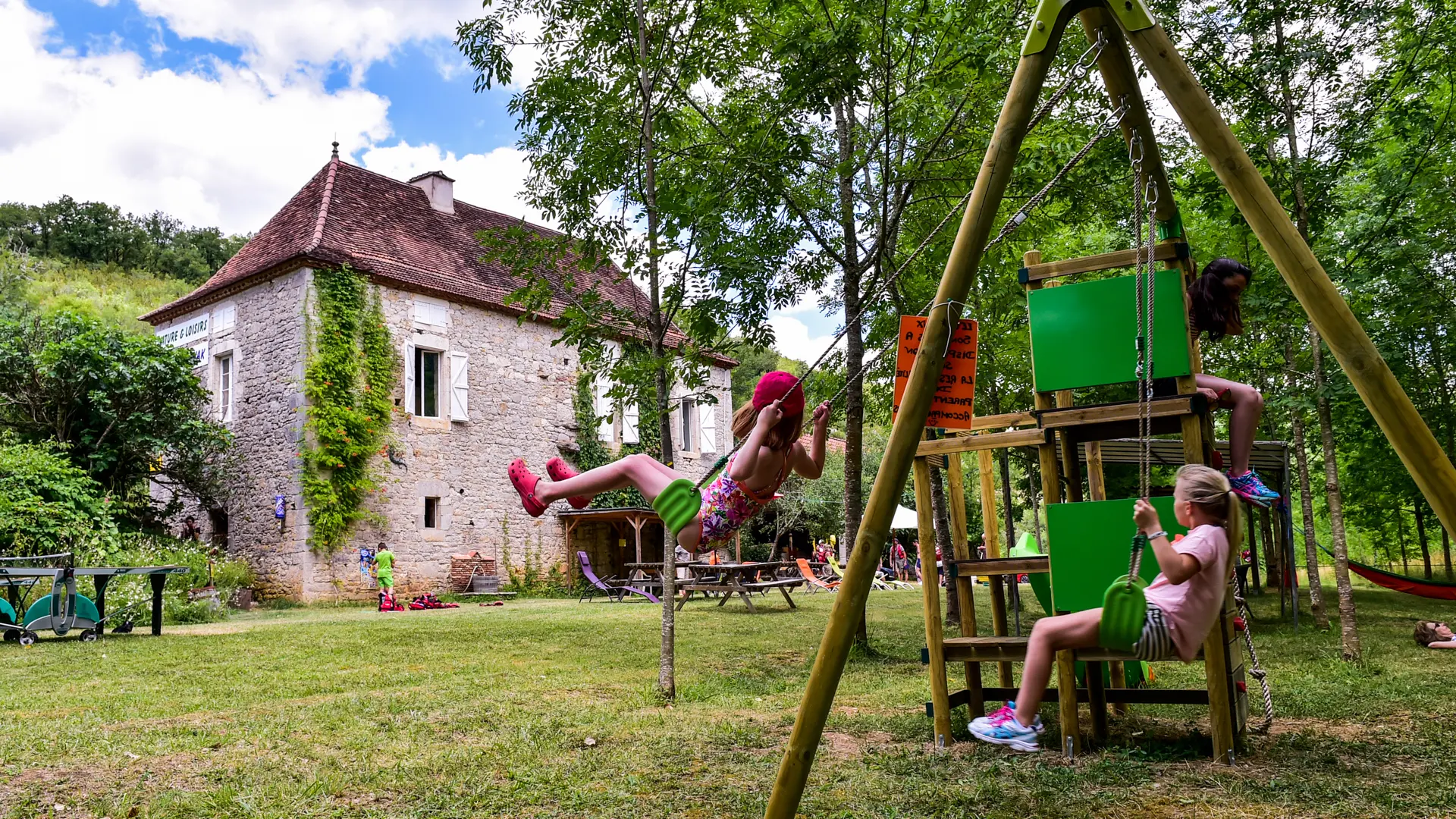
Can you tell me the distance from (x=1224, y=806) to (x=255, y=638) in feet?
36.5

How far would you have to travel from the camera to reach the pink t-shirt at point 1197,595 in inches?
134

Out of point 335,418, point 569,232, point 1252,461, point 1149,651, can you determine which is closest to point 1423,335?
point 1252,461

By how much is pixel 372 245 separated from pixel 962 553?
19098 millimetres

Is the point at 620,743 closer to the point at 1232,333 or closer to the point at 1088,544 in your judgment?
the point at 1088,544

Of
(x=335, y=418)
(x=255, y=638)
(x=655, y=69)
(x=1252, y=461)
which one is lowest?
(x=255, y=638)

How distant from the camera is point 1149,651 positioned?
3377mm

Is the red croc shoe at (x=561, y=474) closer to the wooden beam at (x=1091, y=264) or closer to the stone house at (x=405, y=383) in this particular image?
the wooden beam at (x=1091, y=264)

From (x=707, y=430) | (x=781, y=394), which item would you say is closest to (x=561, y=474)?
(x=781, y=394)

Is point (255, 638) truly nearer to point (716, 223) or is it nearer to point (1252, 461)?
point (716, 223)

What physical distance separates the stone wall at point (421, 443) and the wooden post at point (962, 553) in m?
13.1

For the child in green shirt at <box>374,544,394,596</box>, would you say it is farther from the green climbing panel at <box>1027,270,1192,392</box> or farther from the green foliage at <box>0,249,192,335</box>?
the green foliage at <box>0,249,192,335</box>

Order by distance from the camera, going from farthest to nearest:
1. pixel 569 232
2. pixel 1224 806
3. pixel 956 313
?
pixel 569 232, pixel 1224 806, pixel 956 313

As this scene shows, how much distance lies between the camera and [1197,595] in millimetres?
3453

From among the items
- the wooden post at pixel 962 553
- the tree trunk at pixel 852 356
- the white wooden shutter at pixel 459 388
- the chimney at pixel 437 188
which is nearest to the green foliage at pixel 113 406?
the white wooden shutter at pixel 459 388
